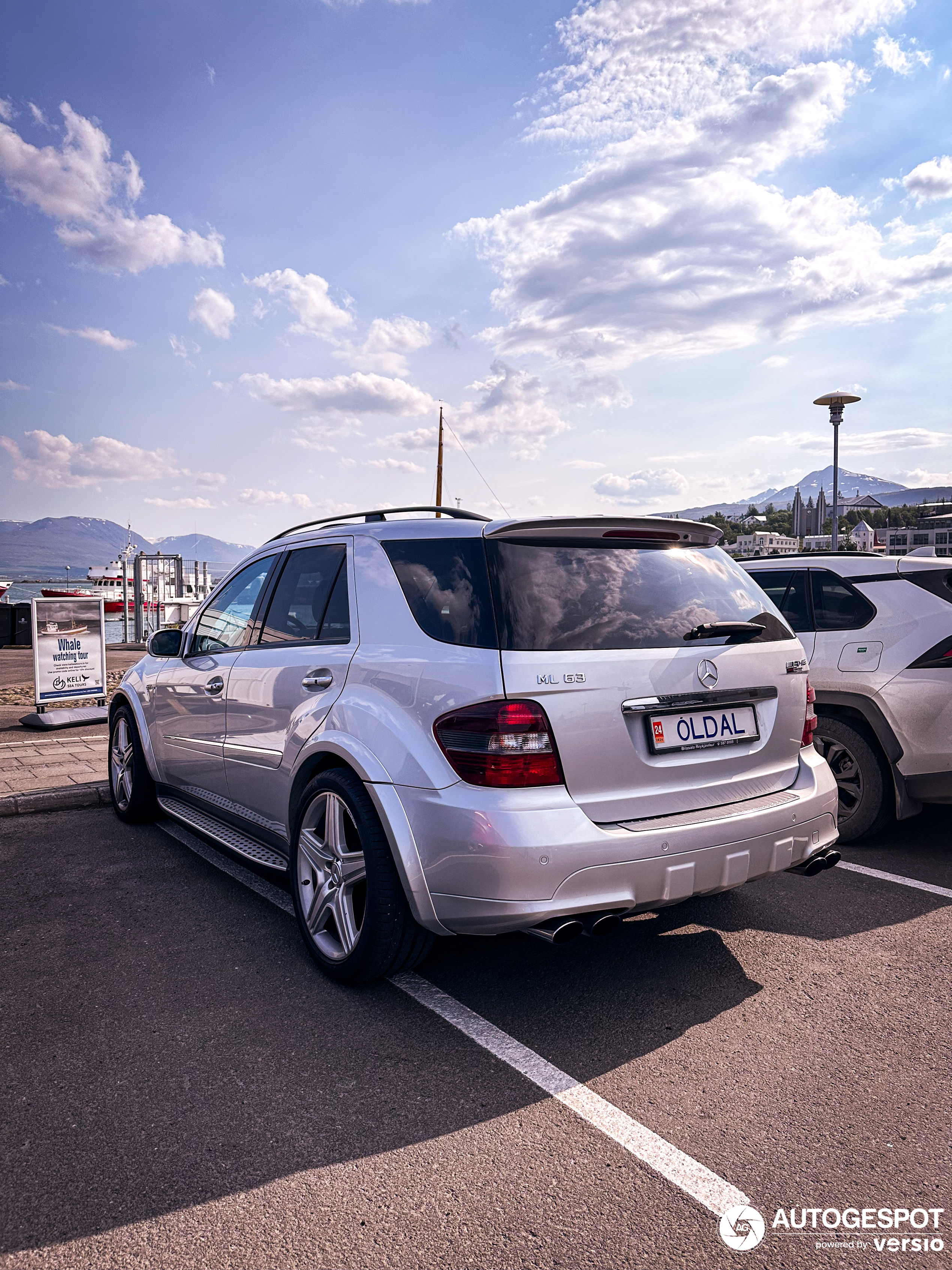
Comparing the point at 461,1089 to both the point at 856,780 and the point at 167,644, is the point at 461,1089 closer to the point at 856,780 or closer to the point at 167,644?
the point at 167,644

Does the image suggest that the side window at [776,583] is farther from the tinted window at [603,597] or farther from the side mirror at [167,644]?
the side mirror at [167,644]

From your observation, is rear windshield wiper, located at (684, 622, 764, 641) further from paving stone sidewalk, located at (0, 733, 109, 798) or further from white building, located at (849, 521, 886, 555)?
white building, located at (849, 521, 886, 555)

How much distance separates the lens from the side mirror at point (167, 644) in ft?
16.8

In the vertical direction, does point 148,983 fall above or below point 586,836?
below

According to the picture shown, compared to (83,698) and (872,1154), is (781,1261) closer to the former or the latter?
(872,1154)

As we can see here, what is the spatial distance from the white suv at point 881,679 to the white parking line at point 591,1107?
3.10 metres

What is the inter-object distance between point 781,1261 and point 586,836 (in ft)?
3.84

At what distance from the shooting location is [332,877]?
11.2ft

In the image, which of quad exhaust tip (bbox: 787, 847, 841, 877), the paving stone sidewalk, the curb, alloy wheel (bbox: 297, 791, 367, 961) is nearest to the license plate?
quad exhaust tip (bbox: 787, 847, 841, 877)

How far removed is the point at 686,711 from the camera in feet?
10.1

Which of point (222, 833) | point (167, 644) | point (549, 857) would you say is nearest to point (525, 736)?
point (549, 857)

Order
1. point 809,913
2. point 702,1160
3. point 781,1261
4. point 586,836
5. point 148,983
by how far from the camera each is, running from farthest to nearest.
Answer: point 809,913 < point 148,983 < point 586,836 < point 702,1160 < point 781,1261

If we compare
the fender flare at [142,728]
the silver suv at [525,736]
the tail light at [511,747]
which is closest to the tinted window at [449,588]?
the silver suv at [525,736]

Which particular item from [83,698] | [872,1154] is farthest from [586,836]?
[83,698]
